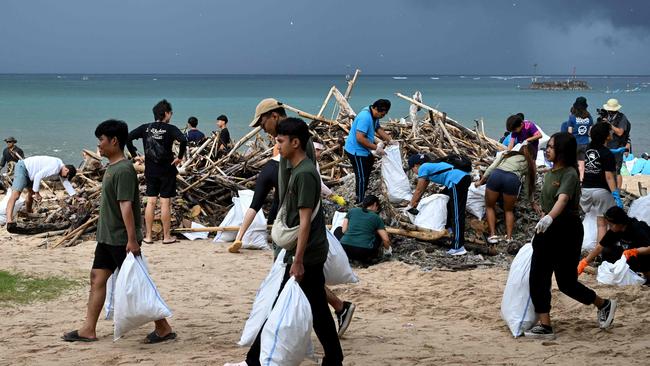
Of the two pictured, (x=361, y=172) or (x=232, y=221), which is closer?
(x=361, y=172)

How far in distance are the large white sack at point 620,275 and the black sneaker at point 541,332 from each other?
6.06 feet

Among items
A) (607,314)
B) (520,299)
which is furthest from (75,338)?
(607,314)

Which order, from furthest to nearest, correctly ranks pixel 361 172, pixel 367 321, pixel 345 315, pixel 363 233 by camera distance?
pixel 361 172 < pixel 363 233 < pixel 367 321 < pixel 345 315

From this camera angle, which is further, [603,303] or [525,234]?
[525,234]

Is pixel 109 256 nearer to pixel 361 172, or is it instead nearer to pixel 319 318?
pixel 319 318

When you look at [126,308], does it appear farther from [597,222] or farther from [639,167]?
[639,167]

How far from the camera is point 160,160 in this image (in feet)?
32.4

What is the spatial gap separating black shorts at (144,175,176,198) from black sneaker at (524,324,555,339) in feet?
17.9

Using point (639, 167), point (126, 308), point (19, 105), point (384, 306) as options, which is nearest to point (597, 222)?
point (384, 306)

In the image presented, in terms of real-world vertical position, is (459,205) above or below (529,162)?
below

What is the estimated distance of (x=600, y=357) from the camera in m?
5.47

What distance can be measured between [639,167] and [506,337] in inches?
593

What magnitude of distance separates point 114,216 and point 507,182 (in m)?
5.39

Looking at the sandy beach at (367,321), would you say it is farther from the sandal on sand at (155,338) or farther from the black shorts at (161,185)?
the black shorts at (161,185)
